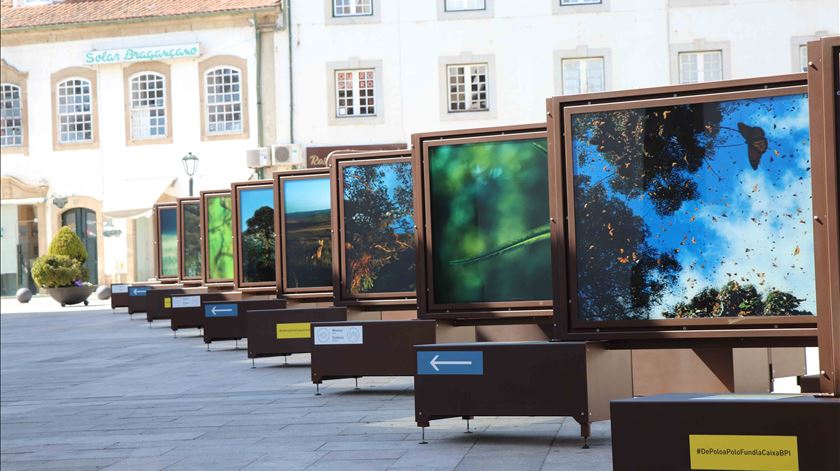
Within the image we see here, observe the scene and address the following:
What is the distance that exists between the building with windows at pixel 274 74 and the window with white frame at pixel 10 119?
5 cm

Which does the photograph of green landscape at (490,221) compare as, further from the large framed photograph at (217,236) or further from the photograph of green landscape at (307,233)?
the large framed photograph at (217,236)

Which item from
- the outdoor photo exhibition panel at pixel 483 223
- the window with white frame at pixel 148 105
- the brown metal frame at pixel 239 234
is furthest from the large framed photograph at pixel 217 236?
the window with white frame at pixel 148 105

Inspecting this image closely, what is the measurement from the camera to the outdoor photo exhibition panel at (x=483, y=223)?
36.1ft

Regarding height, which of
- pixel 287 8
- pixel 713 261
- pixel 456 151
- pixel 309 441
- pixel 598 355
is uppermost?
pixel 287 8

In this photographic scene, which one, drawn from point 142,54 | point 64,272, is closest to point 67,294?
point 64,272

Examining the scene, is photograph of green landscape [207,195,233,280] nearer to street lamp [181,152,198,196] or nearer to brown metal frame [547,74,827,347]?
street lamp [181,152,198,196]

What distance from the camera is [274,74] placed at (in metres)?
41.4

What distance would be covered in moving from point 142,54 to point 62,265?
26.0 feet

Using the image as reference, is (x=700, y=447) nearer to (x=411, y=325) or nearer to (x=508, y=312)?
(x=508, y=312)

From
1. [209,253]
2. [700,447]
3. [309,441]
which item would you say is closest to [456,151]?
[309,441]

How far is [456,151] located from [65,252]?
30.1m

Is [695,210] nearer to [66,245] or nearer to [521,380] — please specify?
[521,380]

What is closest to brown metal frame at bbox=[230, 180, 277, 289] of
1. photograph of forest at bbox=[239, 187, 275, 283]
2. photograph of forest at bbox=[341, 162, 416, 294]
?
photograph of forest at bbox=[239, 187, 275, 283]

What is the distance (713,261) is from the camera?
8453 millimetres
